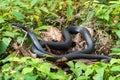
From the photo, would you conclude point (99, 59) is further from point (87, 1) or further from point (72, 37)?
point (87, 1)

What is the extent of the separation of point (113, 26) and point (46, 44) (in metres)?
1.14

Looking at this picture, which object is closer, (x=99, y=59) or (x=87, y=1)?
(x=99, y=59)

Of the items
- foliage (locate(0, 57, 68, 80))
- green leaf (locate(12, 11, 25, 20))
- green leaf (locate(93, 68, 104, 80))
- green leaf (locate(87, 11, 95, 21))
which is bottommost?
green leaf (locate(93, 68, 104, 80))

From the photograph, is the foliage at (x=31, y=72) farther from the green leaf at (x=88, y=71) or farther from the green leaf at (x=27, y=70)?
the green leaf at (x=88, y=71)

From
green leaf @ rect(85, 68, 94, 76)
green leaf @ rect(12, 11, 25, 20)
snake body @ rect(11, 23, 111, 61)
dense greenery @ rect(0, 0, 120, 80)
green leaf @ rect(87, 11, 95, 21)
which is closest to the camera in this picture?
green leaf @ rect(85, 68, 94, 76)

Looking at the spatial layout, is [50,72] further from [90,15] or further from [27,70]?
[90,15]

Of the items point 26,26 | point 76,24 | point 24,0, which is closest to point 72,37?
point 76,24

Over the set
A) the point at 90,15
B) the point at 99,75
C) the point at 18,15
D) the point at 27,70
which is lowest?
the point at 99,75

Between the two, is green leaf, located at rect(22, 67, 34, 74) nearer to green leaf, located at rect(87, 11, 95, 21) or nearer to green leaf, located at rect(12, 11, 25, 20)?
green leaf, located at rect(12, 11, 25, 20)

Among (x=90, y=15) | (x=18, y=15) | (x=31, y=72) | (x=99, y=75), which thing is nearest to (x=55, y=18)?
(x=90, y=15)

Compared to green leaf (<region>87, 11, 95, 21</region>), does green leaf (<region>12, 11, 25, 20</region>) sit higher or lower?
higher

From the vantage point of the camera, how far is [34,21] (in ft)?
18.4

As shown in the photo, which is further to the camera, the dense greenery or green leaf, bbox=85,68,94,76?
the dense greenery

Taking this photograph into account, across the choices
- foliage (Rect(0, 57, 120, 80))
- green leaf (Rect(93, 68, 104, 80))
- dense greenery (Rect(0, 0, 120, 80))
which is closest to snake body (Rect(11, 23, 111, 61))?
dense greenery (Rect(0, 0, 120, 80))
